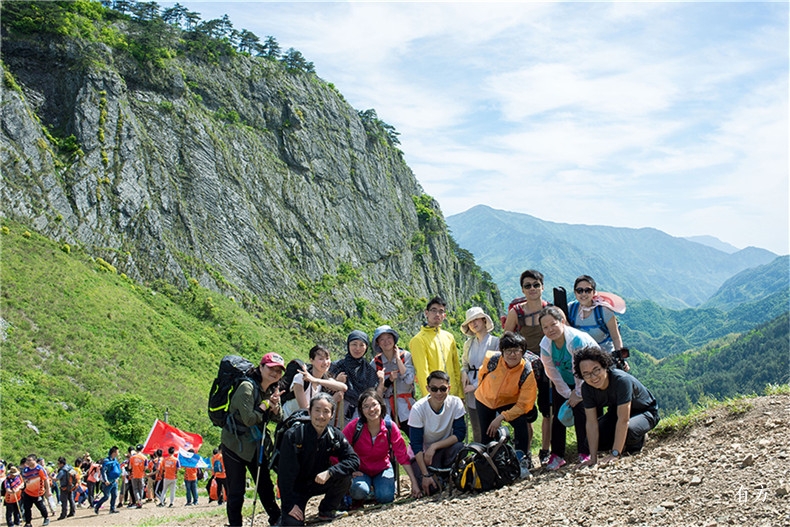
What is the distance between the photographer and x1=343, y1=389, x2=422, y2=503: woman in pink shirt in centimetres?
730

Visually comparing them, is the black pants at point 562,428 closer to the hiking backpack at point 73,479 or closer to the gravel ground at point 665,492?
the gravel ground at point 665,492

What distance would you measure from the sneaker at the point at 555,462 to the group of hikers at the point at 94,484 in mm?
9165

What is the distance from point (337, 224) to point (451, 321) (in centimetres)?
1898

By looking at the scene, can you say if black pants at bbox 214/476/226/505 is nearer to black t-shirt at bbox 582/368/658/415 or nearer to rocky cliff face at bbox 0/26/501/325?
black t-shirt at bbox 582/368/658/415


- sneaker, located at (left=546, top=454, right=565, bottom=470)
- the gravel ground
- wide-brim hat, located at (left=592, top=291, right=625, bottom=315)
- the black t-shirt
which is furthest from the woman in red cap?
wide-brim hat, located at (left=592, top=291, right=625, bottom=315)

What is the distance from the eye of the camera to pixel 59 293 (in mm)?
31359

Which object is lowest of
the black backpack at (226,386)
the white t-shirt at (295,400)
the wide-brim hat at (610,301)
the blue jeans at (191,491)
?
the blue jeans at (191,491)

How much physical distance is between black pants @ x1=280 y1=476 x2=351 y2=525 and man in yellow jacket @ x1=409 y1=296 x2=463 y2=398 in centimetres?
197

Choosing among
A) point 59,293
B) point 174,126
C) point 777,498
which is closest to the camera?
point 777,498

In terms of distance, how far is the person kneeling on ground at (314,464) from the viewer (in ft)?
21.8

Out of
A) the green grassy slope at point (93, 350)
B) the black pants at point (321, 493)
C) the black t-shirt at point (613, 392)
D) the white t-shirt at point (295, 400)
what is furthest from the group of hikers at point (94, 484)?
the black t-shirt at point (613, 392)

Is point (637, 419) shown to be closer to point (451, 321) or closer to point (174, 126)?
point (174, 126)

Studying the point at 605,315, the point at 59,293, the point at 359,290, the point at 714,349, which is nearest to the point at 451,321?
the point at 359,290

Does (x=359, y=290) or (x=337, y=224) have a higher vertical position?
(x=337, y=224)
